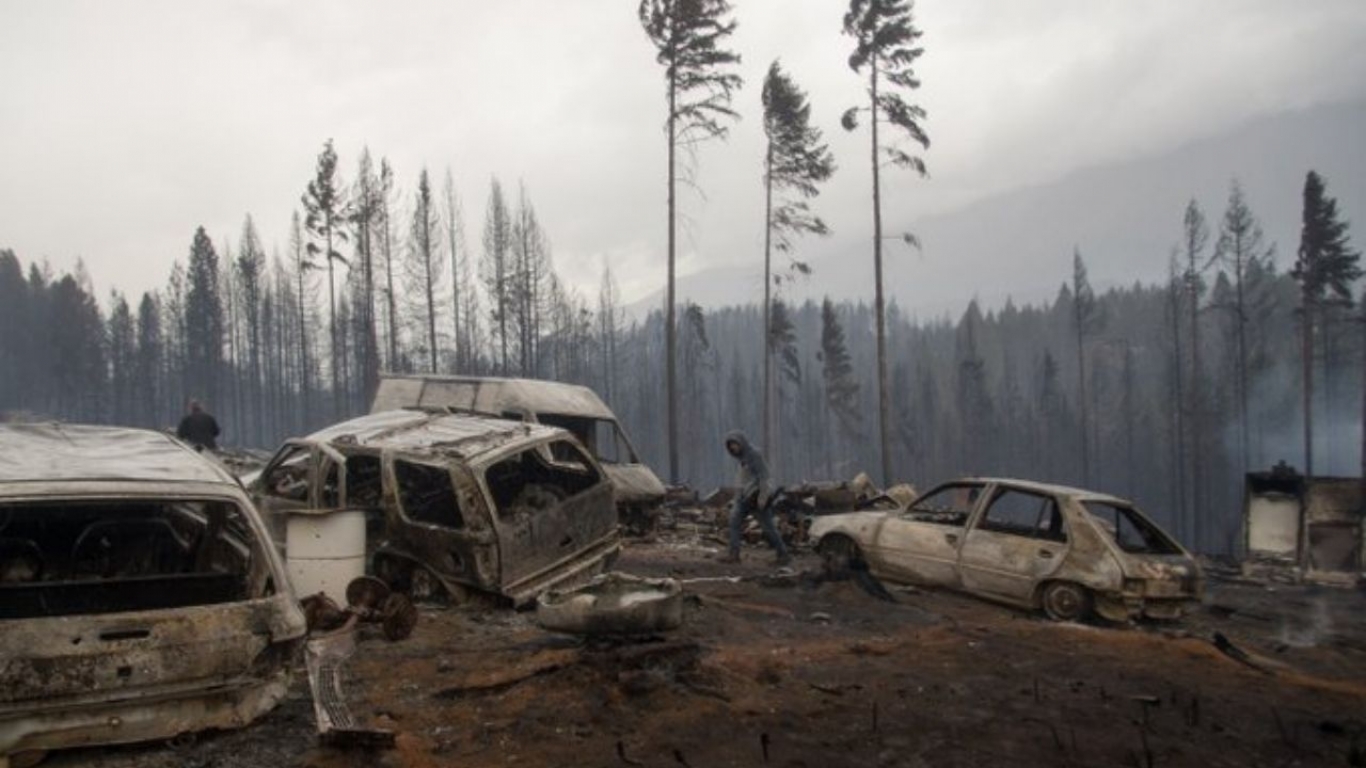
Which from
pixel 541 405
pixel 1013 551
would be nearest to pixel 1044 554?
pixel 1013 551

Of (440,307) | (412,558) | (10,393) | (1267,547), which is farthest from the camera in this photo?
(10,393)

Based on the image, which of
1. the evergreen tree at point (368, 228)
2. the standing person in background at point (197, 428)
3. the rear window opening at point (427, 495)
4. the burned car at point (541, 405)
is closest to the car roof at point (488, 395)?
the burned car at point (541, 405)

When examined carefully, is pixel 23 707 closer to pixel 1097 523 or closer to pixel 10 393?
pixel 1097 523

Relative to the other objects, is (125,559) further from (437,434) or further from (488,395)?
(488,395)

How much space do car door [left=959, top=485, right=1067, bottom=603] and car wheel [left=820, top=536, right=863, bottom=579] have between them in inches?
57.7

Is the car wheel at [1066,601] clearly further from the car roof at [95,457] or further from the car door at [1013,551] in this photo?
the car roof at [95,457]

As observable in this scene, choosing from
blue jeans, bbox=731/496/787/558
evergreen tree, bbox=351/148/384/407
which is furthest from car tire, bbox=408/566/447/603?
evergreen tree, bbox=351/148/384/407

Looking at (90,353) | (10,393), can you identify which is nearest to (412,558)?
(90,353)

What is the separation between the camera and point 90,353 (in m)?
67.4

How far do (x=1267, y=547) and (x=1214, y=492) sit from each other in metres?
61.9

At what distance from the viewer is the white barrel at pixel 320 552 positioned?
778 cm

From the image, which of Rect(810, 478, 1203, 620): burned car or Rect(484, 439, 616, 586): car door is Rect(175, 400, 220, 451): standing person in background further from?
Rect(810, 478, 1203, 620): burned car

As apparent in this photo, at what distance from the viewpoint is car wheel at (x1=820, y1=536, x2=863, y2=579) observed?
1120 cm

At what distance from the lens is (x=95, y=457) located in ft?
17.2
